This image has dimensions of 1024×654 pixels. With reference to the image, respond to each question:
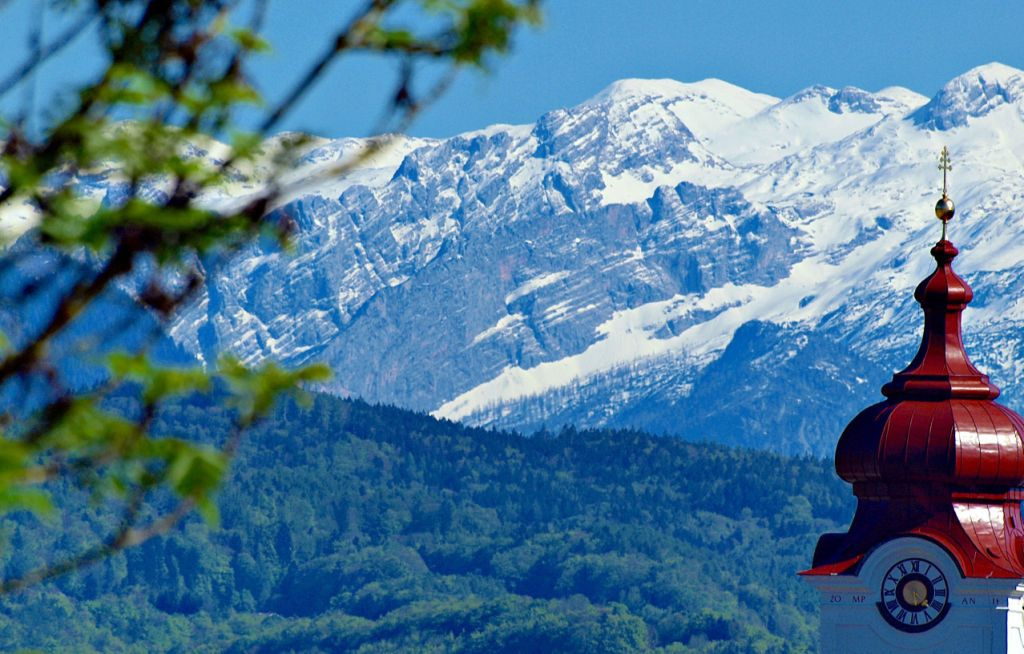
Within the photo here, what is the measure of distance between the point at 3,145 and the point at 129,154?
0.72 m

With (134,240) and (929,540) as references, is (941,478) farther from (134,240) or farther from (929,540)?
(134,240)

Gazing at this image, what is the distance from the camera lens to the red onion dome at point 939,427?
64062 mm

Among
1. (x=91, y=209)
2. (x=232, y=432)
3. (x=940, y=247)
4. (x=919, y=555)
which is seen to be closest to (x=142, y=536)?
(x=232, y=432)

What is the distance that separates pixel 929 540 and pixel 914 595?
4.65ft

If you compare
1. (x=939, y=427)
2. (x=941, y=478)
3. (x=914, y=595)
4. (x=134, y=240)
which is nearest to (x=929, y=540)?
(x=914, y=595)

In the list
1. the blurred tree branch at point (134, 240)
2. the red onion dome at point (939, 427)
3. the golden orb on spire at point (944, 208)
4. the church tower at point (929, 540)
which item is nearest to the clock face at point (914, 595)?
the church tower at point (929, 540)

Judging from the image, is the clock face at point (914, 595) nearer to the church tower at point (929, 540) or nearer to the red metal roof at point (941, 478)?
the church tower at point (929, 540)

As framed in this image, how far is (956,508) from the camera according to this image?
210 feet

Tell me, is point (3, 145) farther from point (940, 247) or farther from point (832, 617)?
point (940, 247)

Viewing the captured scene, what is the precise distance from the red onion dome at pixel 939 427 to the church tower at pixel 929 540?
3 cm

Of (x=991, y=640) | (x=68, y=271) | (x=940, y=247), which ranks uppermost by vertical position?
(x=940, y=247)

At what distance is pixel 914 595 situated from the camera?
63281 mm

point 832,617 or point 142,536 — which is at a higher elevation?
point 832,617

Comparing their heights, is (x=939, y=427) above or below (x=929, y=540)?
above
